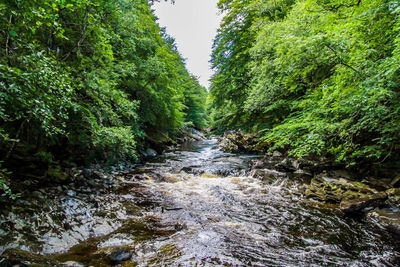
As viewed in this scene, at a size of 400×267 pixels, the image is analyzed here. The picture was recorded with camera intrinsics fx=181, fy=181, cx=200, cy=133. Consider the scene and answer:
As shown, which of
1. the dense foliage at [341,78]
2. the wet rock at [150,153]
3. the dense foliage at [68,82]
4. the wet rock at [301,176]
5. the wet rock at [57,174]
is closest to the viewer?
the dense foliage at [68,82]

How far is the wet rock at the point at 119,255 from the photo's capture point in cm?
254

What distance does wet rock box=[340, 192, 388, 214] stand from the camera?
13.9 feet

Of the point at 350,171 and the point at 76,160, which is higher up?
the point at 76,160

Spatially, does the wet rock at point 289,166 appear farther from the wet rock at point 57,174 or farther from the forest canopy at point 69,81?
the wet rock at point 57,174

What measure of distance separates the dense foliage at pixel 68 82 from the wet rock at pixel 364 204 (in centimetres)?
585

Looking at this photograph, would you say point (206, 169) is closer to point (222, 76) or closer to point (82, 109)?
point (82, 109)

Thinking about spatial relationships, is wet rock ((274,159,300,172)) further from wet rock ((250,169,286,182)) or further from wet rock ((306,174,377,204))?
wet rock ((306,174,377,204))

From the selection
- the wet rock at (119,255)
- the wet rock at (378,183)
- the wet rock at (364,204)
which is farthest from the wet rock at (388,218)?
the wet rock at (119,255)

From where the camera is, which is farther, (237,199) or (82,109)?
(237,199)

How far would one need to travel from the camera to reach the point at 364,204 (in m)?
4.26

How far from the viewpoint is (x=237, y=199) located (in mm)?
5500

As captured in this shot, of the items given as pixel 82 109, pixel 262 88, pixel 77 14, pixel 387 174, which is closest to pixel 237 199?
pixel 387 174

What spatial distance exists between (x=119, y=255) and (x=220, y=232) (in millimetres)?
1835

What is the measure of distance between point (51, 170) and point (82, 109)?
188cm
